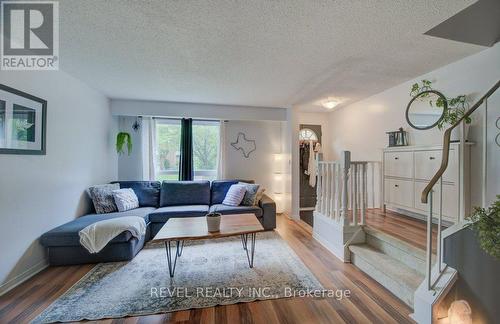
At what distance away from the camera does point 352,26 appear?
1.80 meters

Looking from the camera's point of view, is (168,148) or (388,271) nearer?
(388,271)

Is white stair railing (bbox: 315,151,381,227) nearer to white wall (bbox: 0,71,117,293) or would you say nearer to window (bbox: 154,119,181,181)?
window (bbox: 154,119,181,181)

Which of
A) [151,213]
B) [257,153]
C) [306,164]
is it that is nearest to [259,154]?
[257,153]

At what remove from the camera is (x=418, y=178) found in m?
2.86

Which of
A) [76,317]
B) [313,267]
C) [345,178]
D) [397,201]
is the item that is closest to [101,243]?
[76,317]

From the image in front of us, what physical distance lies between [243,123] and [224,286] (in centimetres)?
342

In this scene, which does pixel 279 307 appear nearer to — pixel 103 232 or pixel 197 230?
pixel 197 230

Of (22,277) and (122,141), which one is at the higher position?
(122,141)

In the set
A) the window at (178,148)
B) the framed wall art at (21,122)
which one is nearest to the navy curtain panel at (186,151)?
the window at (178,148)

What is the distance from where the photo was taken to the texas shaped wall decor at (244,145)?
471cm

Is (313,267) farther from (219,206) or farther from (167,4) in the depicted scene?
(167,4)

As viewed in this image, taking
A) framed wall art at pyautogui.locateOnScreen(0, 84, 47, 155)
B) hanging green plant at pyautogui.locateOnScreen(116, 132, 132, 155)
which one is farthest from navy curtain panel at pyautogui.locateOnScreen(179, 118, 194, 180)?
framed wall art at pyautogui.locateOnScreen(0, 84, 47, 155)

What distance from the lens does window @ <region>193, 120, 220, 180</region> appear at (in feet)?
14.8

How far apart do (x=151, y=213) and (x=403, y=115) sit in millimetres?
4259
